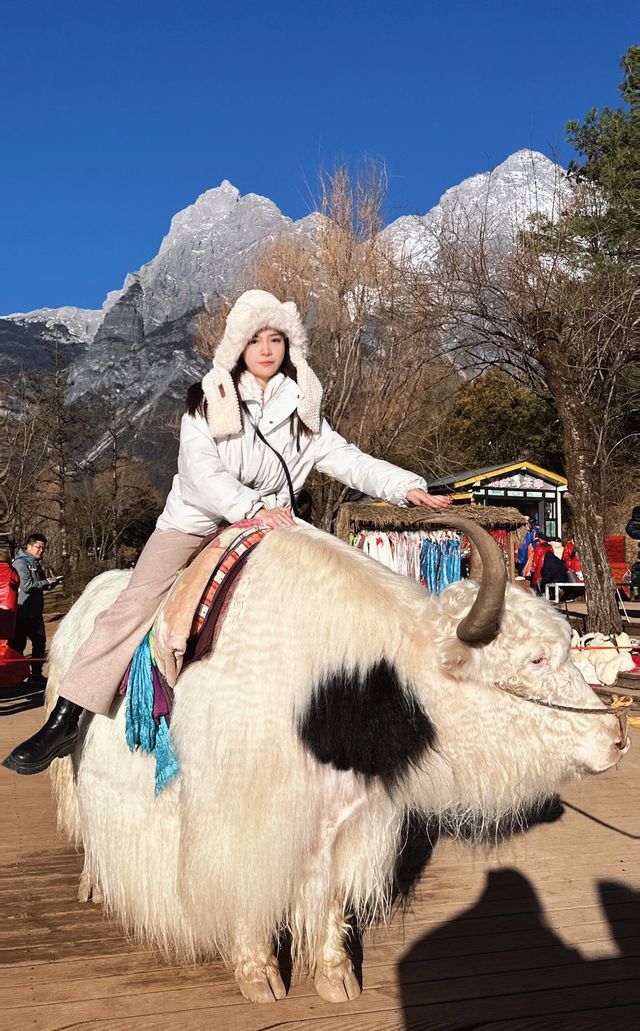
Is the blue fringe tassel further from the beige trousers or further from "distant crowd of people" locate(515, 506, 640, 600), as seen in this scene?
"distant crowd of people" locate(515, 506, 640, 600)

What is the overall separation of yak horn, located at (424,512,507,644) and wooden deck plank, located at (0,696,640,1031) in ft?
3.49

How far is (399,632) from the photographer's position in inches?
95.0

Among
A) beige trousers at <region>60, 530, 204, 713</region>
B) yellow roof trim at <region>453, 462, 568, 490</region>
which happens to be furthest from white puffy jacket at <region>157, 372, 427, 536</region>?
yellow roof trim at <region>453, 462, 568, 490</region>

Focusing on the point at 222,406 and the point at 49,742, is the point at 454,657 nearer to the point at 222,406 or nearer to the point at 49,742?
the point at 222,406

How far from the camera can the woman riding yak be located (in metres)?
2.79

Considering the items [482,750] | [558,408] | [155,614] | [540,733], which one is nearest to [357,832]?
[482,750]

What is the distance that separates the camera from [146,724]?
8.82ft

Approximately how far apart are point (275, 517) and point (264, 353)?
26.6 inches

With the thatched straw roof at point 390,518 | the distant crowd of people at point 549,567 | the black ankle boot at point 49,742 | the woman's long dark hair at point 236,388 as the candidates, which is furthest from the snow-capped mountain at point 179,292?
the black ankle boot at point 49,742

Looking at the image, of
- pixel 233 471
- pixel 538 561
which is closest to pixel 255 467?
pixel 233 471

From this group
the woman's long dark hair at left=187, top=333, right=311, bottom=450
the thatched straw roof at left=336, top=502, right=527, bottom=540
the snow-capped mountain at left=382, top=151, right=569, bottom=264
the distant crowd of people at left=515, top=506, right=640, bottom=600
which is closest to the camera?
the woman's long dark hair at left=187, top=333, right=311, bottom=450

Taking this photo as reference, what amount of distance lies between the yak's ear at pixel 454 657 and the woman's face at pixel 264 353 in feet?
3.91

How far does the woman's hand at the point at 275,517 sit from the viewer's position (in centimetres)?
265

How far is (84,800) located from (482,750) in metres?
1.43
